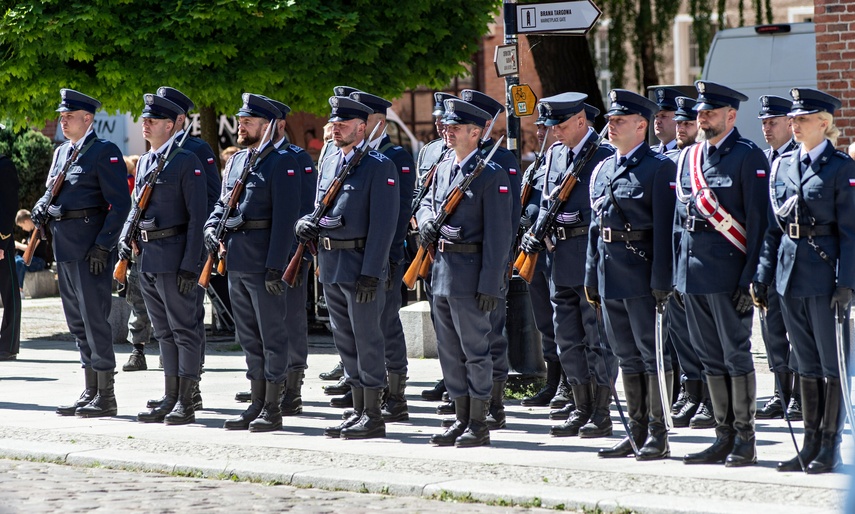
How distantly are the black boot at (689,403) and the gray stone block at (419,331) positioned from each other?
4.15 m

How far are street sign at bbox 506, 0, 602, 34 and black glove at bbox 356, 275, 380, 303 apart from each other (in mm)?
3274

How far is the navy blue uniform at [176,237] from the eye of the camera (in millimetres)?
9539

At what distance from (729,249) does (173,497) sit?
3157 mm

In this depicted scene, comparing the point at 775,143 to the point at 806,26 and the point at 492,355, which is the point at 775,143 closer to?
the point at 492,355

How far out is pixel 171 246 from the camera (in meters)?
9.55

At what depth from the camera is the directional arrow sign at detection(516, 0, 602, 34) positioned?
10945 mm

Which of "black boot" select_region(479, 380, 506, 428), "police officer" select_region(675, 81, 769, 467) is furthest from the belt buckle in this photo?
"black boot" select_region(479, 380, 506, 428)

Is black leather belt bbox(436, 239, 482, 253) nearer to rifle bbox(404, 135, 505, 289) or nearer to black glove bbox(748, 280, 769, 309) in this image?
rifle bbox(404, 135, 505, 289)

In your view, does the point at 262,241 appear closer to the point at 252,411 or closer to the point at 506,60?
the point at 252,411

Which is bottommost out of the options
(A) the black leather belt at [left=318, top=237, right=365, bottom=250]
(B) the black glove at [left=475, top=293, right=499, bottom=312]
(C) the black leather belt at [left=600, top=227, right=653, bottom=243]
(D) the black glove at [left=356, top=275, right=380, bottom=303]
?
(B) the black glove at [left=475, top=293, right=499, bottom=312]

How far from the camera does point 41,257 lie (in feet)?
67.6

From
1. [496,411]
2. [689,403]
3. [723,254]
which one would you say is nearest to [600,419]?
[496,411]

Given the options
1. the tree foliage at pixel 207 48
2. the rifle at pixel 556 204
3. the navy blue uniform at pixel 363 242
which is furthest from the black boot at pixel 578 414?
the tree foliage at pixel 207 48

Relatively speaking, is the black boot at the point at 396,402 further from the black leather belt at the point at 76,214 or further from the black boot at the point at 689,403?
the black leather belt at the point at 76,214
